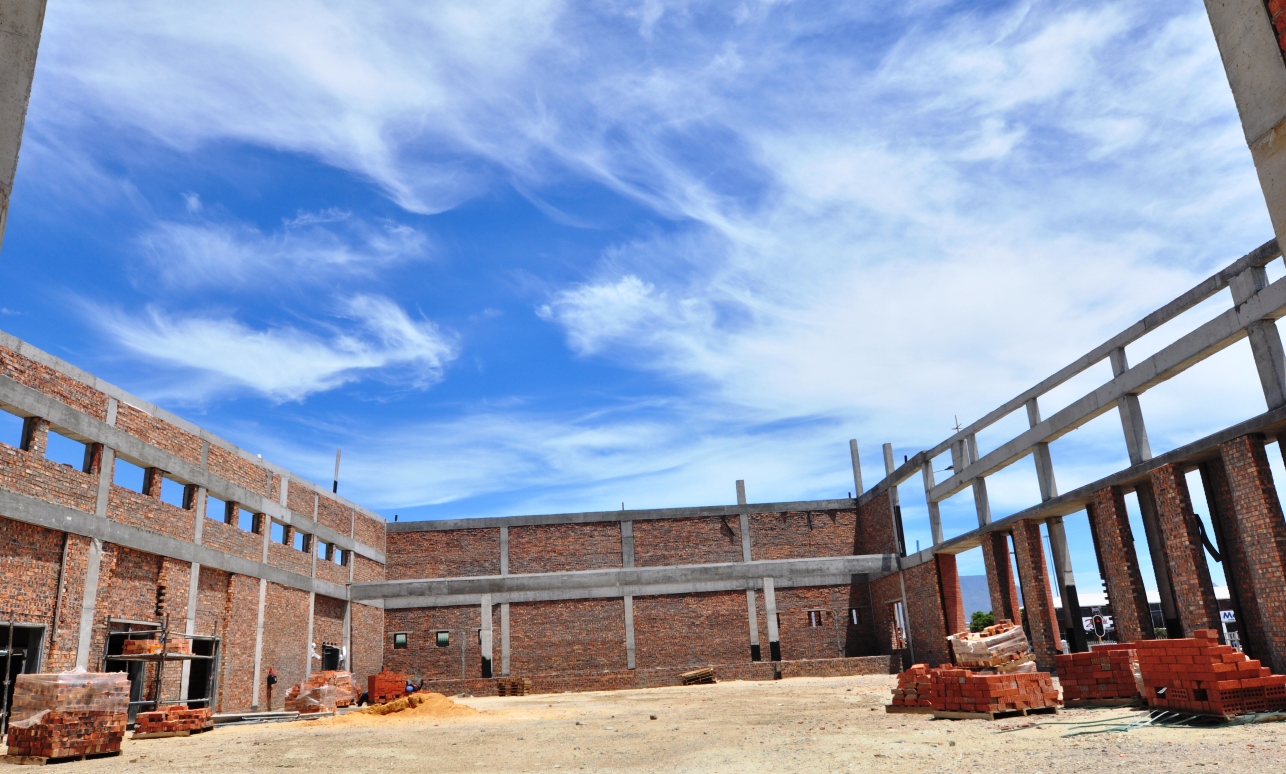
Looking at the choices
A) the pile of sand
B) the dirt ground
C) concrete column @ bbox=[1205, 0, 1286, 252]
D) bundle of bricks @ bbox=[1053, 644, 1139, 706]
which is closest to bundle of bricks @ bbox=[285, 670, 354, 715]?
the pile of sand

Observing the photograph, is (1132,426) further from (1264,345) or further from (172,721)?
(172,721)

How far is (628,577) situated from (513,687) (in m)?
5.31

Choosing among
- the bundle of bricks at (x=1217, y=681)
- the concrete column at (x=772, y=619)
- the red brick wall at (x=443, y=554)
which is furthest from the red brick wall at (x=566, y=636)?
the bundle of bricks at (x=1217, y=681)

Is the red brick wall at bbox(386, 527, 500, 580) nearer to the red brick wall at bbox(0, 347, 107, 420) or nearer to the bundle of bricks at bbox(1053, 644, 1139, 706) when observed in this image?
the red brick wall at bbox(0, 347, 107, 420)

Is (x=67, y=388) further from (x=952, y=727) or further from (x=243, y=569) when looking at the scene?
(x=952, y=727)

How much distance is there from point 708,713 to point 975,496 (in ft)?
37.9

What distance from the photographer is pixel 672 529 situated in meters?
32.8

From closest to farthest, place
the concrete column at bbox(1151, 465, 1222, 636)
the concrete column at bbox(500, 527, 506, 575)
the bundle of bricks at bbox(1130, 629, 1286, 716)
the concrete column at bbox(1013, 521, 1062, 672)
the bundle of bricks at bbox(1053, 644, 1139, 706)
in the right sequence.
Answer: the bundle of bricks at bbox(1130, 629, 1286, 716) → the bundle of bricks at bbox(1053, 644, 1139, 706) → the concrete column at bbox(1151, 465, 1222, 636) → the concrete column at bbox(1013, 521, 1062, 672) → the concrete column at bbox(500, 527, 506, 575)

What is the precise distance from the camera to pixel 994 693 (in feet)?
36.2

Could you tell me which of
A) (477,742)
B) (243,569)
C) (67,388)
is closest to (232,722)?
(243,569)

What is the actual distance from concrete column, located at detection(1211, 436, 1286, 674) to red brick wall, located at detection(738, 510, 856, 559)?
18713 mm

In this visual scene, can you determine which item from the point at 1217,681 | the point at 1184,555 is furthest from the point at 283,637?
the point at 1217,681

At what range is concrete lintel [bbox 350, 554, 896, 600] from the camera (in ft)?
95.6

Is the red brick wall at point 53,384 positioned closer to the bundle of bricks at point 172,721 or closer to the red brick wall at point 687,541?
the bundle of bricks at point 172,721
